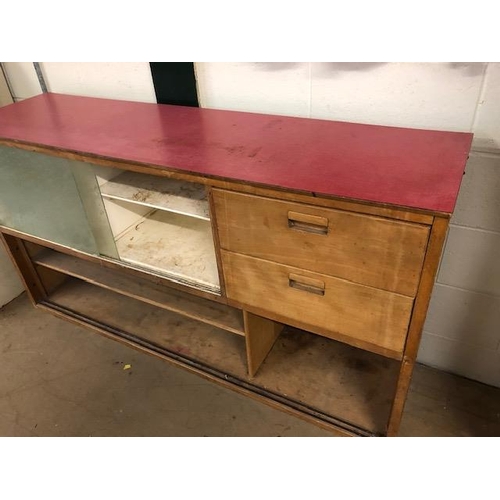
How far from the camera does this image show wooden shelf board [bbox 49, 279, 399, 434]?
64.4 inches

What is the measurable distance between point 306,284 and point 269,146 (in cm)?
44

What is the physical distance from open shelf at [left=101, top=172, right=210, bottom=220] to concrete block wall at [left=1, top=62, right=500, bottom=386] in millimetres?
365

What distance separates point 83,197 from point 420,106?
47.5 inches

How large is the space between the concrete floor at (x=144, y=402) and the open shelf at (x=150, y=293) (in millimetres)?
311

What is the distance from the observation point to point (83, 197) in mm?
1587

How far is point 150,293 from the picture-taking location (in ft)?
6.10

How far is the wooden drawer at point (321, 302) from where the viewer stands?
1.16 metres

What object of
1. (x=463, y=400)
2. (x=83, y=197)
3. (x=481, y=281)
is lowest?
(x=463, y=400)

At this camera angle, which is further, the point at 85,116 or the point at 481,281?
the point at 85,116

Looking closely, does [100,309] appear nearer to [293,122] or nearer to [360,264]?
[293,122]

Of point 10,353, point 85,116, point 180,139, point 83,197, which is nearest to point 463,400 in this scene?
point 180,139

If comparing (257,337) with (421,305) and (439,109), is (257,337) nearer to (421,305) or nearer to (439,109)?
(421,305)

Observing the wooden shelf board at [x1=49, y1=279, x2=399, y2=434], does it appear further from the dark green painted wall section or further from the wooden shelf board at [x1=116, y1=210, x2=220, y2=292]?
the dark green painted wall section
